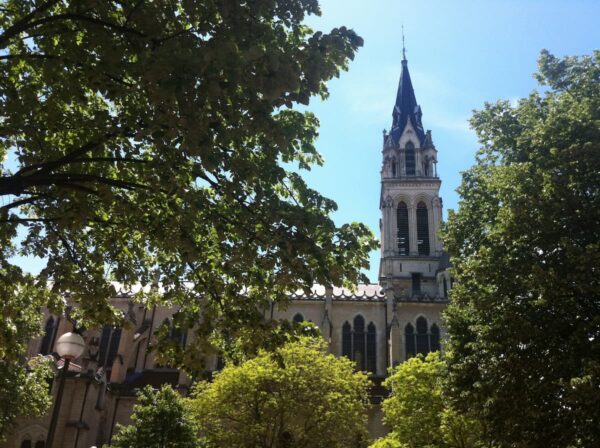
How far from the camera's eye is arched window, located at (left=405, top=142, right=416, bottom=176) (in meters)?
54.4

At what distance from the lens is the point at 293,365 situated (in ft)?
81.5

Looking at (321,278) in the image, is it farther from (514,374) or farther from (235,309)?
(514,374)

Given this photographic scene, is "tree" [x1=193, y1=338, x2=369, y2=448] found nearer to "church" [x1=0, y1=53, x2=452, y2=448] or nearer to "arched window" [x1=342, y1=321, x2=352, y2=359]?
"church" [x1=0, y1=53, x2=452, y2=448]

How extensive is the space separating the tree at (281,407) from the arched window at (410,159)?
107 ft

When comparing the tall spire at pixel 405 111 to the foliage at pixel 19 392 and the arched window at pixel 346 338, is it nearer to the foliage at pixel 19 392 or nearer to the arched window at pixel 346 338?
the arched window at pixel 346 338

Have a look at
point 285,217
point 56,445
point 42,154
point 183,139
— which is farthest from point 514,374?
point 56,445

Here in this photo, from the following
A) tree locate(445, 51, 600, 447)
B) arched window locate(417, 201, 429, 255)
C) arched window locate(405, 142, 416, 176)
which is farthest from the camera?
arched window locate(405, 142, 416, 176)

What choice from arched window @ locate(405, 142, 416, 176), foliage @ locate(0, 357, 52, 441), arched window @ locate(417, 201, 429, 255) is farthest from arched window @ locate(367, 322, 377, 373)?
foliage @ locate(0, 357, 52, 441)

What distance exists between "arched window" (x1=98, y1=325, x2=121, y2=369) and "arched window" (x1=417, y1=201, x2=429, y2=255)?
1039 inches

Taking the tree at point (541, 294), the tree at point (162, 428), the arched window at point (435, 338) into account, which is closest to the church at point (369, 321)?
the arched window at point (435, 338)

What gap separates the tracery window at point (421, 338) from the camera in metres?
38.9

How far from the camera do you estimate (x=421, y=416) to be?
2383cm

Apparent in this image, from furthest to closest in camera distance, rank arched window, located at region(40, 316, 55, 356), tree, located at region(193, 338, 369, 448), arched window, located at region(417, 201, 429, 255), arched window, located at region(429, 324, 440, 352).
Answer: arched window, located at region(417, 201, 429, 255)
arched window, located at region(40, 316, 55, 356)
arched window, located at region(429, 324, 440, 352)
tree, located at region(193, 338, 369, 448)

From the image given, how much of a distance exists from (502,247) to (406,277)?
33.9 meters
